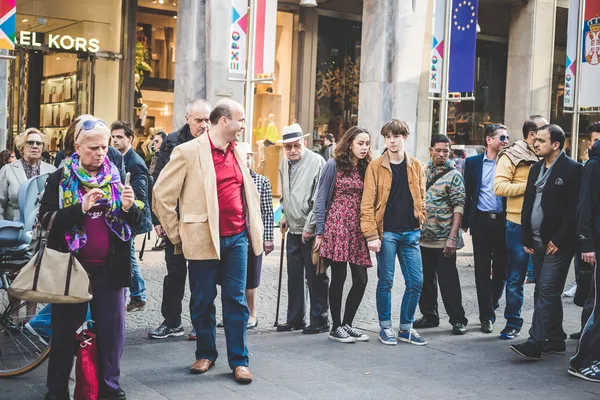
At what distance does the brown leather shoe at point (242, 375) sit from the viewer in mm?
6343

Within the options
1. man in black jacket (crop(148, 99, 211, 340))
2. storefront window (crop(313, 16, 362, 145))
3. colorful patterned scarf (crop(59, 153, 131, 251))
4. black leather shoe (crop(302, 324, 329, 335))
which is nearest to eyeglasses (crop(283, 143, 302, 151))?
man in black jacket (crop(148, 99, 211, 340))

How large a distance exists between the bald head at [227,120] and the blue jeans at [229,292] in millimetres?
783

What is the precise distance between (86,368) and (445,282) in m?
4.26

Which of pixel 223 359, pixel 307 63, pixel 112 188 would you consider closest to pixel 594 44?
pixel 307 63

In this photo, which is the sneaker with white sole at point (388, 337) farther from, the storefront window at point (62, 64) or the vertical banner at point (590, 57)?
the storefront window at point (62, 64)

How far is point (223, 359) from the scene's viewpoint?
708cm

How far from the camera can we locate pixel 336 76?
22953mm

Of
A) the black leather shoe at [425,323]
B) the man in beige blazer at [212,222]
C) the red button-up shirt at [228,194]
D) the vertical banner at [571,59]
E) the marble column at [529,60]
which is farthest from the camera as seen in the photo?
the marble column at [529,60]

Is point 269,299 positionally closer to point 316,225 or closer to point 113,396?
point 316,225

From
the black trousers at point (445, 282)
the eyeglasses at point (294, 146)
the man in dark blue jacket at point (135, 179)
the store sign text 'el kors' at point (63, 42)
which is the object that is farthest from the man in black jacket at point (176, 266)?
the store sign text 'el kors' at point (63, 42)

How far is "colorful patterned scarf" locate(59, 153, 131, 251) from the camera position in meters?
5.52

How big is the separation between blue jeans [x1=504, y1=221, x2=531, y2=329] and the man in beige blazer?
3029 mm

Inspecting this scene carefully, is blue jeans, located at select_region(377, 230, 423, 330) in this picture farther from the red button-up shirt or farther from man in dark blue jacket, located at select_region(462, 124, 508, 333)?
the red button-up shirt

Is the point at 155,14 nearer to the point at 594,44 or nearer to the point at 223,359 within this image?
the point at 594,44
